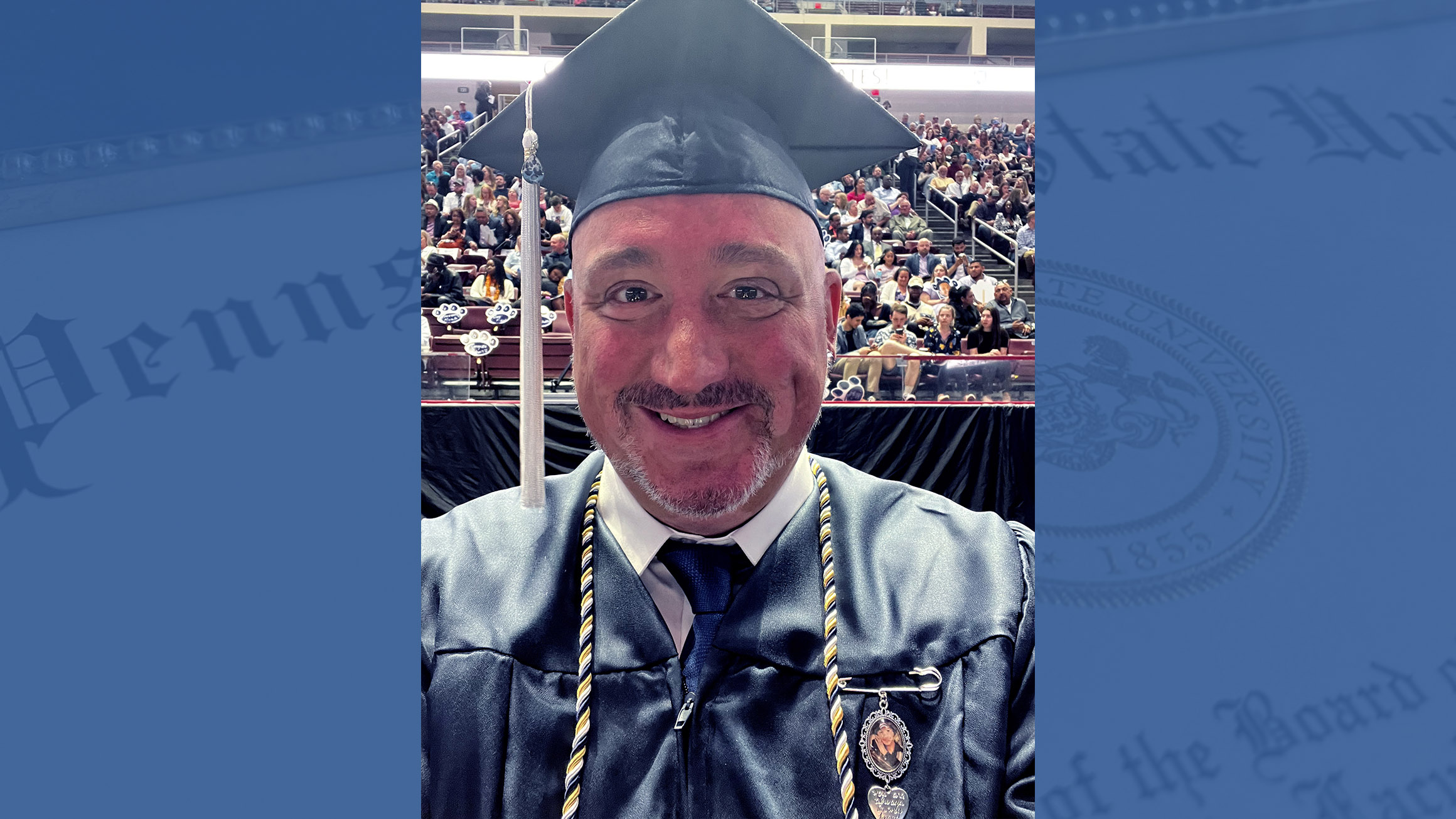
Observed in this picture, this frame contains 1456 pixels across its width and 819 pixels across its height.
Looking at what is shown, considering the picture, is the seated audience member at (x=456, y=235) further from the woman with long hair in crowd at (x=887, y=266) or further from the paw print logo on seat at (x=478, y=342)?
Answer: the woman with long hair in crowd at (x=887, y=266)

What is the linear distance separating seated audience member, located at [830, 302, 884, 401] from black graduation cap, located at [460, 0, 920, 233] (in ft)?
1.23

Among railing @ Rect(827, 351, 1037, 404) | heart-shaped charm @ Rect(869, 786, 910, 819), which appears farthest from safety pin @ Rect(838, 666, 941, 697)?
railing @ Rect(827, 351, 1037, 404)

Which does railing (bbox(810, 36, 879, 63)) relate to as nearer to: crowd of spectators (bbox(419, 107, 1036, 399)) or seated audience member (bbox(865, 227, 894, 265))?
crowd of spectators (bbox(419, 107, 1036, 399))

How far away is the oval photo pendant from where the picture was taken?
1.55 meters

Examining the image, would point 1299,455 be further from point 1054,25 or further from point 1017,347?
point 1054,25

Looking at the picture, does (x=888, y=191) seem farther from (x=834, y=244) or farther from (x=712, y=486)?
(x=712, y=486)

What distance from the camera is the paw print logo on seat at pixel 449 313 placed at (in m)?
2.01

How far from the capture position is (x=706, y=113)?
4.93 feet

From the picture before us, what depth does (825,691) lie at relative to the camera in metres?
1.55

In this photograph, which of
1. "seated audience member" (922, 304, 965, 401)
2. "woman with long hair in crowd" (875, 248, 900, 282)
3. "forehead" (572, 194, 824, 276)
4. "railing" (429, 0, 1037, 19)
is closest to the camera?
"forehead" (572, 194, 824, 276)

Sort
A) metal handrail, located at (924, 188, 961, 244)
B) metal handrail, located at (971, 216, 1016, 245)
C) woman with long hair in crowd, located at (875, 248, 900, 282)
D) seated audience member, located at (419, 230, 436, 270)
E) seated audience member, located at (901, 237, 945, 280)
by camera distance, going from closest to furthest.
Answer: seated audience member, located at (419, 230, 436, 270) → woman with long hair in crowd, located at (875, 248, 900, 282) → metal handrail, located at (971, 216, 1016, 245) → seated audience member, located at (901, 237, 945, 280) → metal handrail, located at (924, 188, 961, 244)

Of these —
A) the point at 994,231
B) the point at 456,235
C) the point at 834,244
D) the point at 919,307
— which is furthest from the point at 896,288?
the point at 456,235

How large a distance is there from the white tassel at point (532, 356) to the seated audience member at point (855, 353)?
20.8 inches

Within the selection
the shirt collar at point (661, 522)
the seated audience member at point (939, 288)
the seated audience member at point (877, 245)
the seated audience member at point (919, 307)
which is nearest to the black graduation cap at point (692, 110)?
the shirt collar at point (661, 522)
